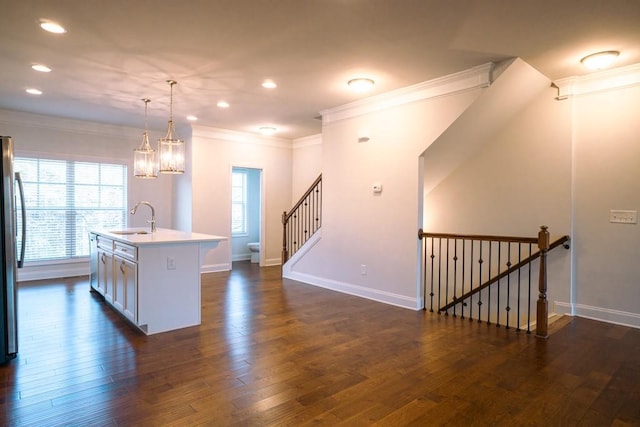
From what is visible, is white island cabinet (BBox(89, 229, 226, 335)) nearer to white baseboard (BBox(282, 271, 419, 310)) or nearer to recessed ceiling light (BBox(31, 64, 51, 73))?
recessed ceiling light (BBox(31, 64, 51, 73))

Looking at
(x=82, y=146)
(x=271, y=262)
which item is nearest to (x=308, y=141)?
(x=271, y=262)

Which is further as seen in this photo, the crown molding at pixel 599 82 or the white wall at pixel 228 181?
the white wall at pixel 228 181

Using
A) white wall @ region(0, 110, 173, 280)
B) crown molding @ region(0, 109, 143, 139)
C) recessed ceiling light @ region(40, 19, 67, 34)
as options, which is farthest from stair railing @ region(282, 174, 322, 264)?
recessed ceiling light @ region(40, 19, 67, 34)

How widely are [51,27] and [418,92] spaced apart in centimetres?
362

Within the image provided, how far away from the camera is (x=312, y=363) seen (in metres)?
2.93

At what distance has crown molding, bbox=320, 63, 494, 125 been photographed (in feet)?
12.6

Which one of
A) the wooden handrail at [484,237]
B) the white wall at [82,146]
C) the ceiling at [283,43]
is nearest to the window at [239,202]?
the white wall at [82,146]

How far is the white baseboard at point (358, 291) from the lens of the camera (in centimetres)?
462

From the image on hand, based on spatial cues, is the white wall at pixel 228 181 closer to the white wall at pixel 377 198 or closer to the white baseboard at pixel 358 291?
the white baseboard at pixel 358 291

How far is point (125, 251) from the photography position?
12.5ft

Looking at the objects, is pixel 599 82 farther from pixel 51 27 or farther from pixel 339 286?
pixel 51 27

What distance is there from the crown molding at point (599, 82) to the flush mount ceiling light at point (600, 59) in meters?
0.33

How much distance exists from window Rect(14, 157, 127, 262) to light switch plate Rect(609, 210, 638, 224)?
24.2 ft

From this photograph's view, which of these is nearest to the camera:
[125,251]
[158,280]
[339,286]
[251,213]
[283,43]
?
[283,43]
